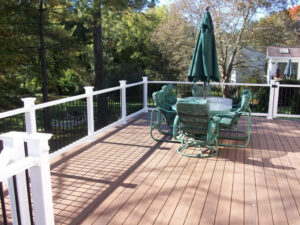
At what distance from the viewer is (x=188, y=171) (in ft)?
12.6

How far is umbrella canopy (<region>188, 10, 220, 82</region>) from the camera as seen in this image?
186 inches

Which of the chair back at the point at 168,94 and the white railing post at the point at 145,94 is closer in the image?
the chair back at the point at 168,94

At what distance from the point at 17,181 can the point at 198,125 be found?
2924mm

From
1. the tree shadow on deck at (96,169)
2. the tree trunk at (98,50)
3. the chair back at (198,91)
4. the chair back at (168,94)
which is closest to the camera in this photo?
the tree shadow on deck at (96,169)

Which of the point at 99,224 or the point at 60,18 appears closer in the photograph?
the point at 99,224

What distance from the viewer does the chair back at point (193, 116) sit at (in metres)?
4.14

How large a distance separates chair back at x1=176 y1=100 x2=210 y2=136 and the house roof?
11.5 m

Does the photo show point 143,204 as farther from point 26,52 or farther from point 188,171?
point 26,52

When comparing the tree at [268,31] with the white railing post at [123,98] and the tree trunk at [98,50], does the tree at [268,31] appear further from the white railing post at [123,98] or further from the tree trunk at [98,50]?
the white railing post at [123,98]

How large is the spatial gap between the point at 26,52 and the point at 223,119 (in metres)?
7.49

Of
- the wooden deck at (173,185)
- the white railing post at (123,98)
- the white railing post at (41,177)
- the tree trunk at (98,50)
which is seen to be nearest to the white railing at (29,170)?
the white railing post at (41,177)

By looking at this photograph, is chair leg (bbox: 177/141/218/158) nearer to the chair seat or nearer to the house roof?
the chair seat

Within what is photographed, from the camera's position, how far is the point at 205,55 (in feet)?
15.5

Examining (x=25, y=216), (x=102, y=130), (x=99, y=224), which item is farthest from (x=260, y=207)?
(x=102, y=130)
